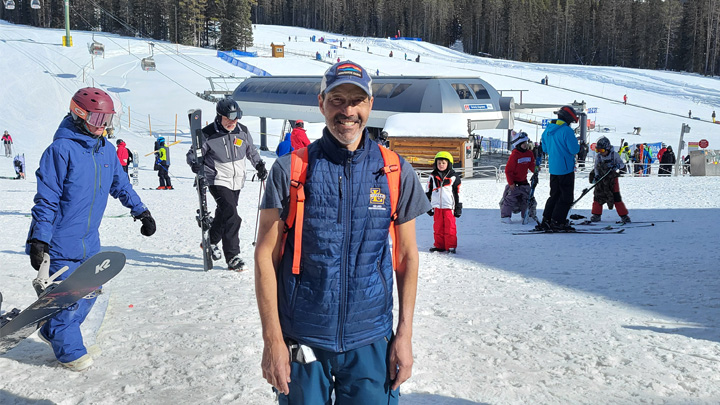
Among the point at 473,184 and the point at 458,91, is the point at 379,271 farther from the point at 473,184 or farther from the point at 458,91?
the point at 458,91

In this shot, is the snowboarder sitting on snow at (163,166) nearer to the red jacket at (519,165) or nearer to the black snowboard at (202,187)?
the red jacket at (519,165)

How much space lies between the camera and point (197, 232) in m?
8.62

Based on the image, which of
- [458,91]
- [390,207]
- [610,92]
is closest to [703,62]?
[610,92]

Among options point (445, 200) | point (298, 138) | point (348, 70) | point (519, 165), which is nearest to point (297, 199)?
point (348, 70)

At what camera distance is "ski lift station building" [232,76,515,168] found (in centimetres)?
2162

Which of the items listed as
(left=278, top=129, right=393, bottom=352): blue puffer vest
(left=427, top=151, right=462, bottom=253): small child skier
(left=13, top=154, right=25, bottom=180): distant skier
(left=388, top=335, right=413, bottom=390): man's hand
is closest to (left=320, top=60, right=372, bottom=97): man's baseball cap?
(left=278, top=129, right=393, bottom=352): blue puffer vest

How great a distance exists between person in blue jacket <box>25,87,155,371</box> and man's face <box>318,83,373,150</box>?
2045mm

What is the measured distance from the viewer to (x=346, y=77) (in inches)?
77.1

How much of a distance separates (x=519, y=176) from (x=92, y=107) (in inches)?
312

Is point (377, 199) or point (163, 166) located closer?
point (377, 199)

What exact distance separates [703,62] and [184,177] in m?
Answer: 80.1

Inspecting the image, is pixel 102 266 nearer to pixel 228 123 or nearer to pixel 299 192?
pixel 299 192

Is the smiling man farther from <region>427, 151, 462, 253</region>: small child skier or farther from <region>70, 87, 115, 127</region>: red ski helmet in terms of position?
<region>427, 151, 462, 253</region>: small child skier

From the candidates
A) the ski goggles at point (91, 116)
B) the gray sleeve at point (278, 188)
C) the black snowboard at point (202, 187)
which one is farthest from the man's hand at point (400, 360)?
the black snowboard at point (202, 187)
